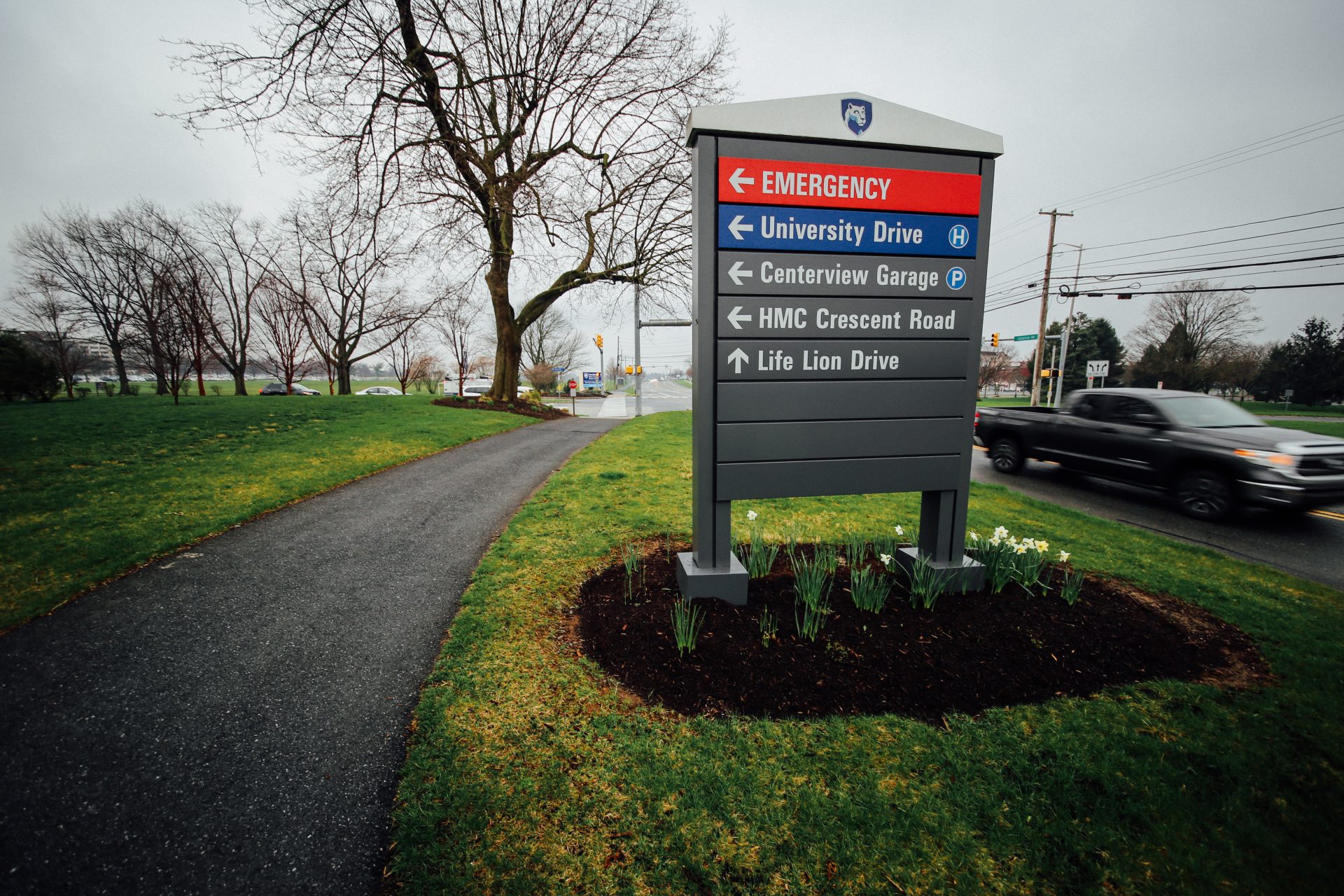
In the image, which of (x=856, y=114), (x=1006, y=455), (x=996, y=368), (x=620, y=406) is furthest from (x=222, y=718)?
(x=996, y=368)

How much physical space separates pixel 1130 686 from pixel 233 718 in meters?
4.74

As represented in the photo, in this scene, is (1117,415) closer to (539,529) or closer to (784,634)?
(784,634)

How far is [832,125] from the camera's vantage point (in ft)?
9.91

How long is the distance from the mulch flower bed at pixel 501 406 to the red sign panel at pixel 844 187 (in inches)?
625

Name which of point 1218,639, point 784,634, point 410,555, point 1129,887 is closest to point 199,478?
point 410,555

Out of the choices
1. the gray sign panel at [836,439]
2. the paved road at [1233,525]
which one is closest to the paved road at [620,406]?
the paved road at [1233,525]

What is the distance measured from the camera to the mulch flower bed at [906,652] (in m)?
2.52

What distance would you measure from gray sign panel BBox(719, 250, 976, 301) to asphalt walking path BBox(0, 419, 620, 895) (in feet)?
10.0

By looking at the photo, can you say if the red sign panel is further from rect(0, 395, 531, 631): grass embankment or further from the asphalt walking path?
rect(0, 395, 531, 631): grass embankment

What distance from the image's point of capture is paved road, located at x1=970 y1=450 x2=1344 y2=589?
504 centimetres

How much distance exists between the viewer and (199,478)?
6531 mm

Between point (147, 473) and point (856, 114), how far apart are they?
960 cm

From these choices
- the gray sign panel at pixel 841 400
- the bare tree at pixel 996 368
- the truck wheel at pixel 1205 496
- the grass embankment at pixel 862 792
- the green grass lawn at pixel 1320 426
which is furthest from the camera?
the bare tree at pixel 996 368

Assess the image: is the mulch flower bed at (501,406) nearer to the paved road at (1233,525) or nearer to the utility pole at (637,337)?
the utility pole at (637,337)
